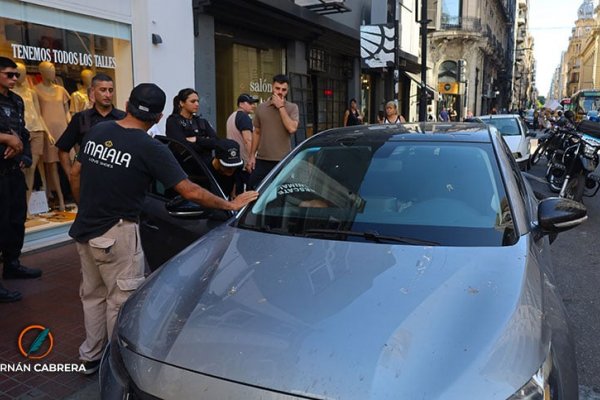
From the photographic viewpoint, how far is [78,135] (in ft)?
13.8

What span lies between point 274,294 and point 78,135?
2.89 metres

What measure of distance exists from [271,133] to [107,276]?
3.27 m

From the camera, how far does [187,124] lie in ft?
17.6

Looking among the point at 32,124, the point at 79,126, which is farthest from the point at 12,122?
the point at 32,124

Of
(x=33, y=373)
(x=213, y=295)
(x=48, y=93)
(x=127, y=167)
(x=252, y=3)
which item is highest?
(x=252, y=3)

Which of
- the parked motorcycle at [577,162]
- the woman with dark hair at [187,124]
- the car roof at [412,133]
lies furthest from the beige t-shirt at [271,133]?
the parked motorcycle at [577,162]

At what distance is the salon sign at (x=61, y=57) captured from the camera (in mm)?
6047

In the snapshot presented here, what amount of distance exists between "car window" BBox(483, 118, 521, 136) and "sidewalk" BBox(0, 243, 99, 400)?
10.9 meters

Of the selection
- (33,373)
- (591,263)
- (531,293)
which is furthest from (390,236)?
(591,263)

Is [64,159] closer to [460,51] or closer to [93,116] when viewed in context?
[93,116]

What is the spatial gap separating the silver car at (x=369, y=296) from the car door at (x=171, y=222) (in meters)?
0.68

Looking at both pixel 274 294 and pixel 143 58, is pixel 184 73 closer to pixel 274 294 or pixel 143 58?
pixel 143 58

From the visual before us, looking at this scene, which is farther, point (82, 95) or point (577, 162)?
point (577, 162)

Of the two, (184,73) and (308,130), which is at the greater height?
(184,73)
